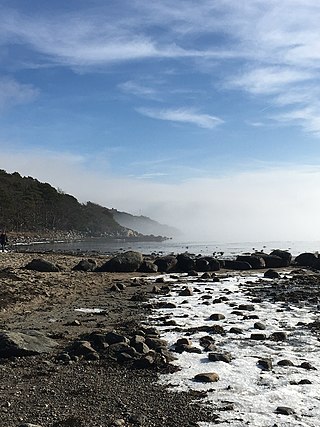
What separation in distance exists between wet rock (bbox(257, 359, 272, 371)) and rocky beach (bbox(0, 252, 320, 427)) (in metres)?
0.05

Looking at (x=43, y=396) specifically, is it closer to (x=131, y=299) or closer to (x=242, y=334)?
(x=242, y=334)

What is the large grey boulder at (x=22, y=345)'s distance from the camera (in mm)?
10883

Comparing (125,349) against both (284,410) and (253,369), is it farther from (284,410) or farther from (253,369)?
(284,410)

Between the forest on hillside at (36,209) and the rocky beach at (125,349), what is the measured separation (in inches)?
3463

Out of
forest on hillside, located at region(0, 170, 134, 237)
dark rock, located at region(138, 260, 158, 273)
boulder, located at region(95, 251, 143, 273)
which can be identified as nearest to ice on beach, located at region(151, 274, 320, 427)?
boulder, located at region(95, 251, 143, 273)

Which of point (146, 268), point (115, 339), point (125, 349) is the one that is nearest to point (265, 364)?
point (125, 349)

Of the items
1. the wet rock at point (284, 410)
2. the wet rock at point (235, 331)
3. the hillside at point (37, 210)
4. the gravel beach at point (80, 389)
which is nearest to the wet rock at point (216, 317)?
the wet rock at point (235, 331)

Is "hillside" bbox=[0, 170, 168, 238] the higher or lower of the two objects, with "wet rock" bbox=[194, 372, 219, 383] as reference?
higher

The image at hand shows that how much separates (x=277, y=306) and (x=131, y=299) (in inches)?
249

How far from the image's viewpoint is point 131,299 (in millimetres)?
20703

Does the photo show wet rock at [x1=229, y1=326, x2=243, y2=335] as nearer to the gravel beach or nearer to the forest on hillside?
the gravel beach

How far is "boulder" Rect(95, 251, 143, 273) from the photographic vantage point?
113 ft

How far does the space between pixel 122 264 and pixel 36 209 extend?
341ft

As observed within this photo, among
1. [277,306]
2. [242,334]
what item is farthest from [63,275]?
[242,334]
